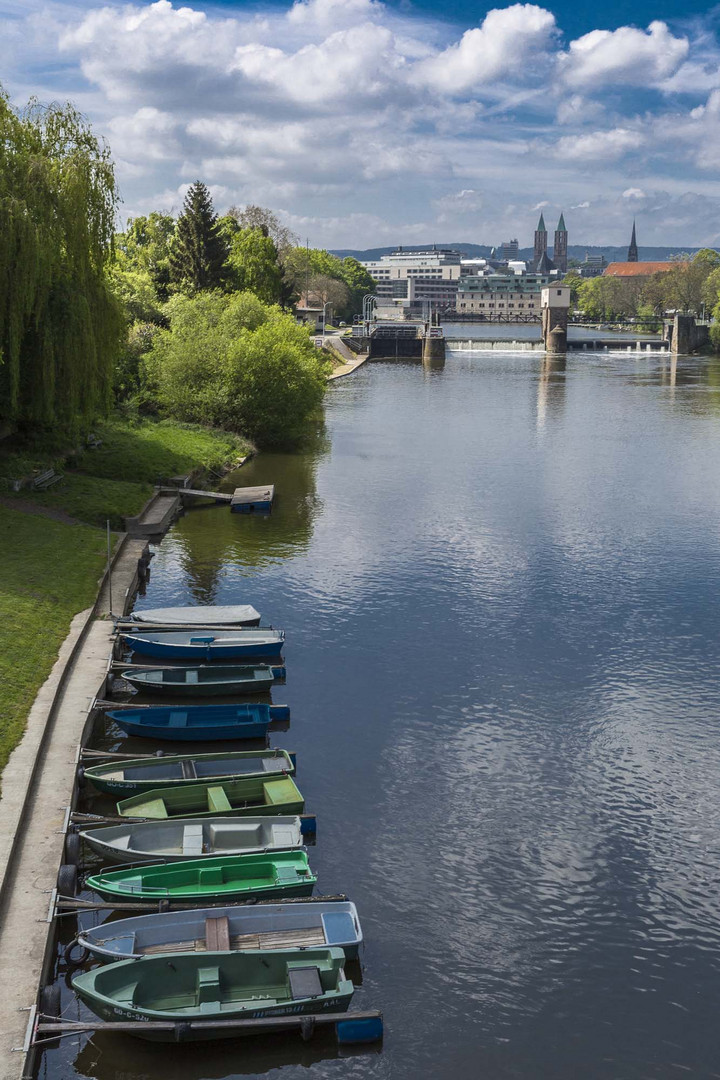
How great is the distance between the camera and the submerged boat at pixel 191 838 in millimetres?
17672

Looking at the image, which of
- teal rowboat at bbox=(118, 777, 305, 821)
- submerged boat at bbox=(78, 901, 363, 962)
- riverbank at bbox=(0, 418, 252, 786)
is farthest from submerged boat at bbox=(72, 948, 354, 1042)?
riverbank at bbox=(0, 418, 252, 786)

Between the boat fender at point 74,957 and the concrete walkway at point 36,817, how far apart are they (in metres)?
0.94

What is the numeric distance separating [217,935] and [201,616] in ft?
Result: 49.1

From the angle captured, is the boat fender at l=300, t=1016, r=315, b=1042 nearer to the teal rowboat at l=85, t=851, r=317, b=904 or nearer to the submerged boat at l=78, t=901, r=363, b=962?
the submerged boat at l=78, t=901, r=363, b=962

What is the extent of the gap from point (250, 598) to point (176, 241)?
6634 centimetres

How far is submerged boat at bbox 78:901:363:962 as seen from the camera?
1555 centimetres

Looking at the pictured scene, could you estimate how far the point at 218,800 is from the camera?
64.5 ft

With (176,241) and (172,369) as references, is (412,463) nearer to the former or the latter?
(172,369)

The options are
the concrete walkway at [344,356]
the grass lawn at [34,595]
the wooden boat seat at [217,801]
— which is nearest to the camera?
the wooden boat seat at [217,801]

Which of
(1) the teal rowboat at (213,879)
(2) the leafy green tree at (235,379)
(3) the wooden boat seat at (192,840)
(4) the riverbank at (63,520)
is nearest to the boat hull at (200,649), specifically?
(4) the riverbank at (63,520)

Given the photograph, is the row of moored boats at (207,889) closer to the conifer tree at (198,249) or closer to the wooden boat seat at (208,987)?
the wooden boat seat at (208,987)

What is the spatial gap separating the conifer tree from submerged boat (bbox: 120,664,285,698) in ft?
216

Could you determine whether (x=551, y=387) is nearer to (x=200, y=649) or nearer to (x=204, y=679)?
(x=200, y=649)

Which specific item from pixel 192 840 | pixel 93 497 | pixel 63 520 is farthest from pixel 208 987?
pixel 93 497
